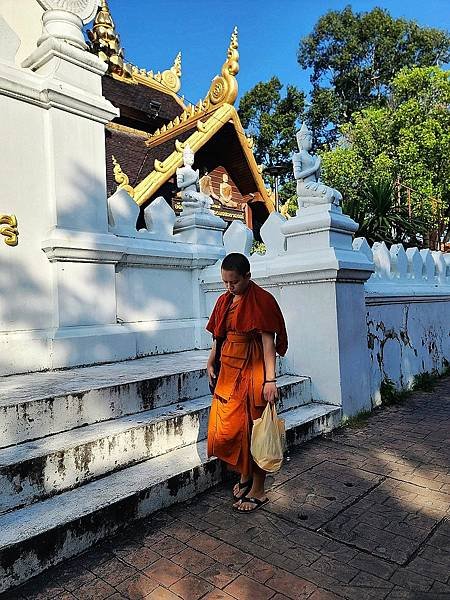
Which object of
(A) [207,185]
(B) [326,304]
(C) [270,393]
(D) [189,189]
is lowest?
(C) [270,393]

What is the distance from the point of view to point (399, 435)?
3752 mm

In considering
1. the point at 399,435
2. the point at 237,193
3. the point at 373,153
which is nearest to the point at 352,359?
the point at 399,435

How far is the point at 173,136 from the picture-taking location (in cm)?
1244

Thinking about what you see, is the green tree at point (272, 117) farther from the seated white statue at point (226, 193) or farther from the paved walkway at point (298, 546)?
the paved walkway at point (298, 546)

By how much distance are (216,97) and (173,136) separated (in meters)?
1.61

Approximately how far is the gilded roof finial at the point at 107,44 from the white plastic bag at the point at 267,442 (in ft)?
46.9

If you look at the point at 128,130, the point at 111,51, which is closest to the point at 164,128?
the point at 128,130

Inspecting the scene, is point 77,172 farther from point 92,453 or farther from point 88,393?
point 92,453

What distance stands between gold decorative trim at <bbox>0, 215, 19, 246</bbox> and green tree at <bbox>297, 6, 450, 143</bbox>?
28498mm

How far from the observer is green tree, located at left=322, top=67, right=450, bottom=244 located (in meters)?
16.3

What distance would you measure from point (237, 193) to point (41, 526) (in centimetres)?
1288

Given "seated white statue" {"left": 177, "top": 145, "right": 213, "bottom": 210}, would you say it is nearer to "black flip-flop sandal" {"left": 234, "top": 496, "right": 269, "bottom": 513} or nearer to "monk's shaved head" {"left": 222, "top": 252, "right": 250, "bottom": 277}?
"monk's shaved head" {"left": 222, "top": 252, "right": 250, "bottom": 277}

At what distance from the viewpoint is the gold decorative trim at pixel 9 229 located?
355cm

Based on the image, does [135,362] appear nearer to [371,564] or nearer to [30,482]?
[30,482]
